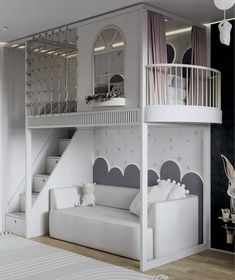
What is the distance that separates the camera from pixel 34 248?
17.1ft

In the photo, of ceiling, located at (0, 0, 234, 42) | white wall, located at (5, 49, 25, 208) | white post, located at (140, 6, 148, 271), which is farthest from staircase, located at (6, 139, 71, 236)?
ceiling, located at (0, 0, 234, 42)

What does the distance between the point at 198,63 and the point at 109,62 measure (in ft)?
3.67

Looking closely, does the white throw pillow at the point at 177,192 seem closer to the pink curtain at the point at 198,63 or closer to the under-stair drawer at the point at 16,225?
the pink curtain at the point at 198,63

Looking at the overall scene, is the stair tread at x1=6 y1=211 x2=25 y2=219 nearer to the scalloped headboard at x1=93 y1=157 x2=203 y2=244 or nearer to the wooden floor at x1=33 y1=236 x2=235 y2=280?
the wooden floor at x1=33 y1=236 x2=235 y2=280

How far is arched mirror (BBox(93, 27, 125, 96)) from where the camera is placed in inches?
184

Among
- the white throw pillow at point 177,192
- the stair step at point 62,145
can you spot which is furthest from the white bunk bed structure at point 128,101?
the stair step at point 62,145

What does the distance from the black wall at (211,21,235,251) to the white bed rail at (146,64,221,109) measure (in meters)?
0.14

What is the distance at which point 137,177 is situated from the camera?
5980mm

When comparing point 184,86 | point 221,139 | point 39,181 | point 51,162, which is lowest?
point 39,181

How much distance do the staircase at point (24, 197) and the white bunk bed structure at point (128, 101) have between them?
0.13 feet

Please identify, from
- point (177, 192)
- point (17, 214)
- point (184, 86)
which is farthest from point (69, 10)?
point (17, 214)

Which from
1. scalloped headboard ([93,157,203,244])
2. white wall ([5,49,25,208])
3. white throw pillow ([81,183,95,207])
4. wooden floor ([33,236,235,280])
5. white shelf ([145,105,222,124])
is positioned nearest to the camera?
wooden floor ([33,236,235,280])

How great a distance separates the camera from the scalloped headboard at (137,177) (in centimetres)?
536

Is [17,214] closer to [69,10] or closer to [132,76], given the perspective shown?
[132,76]
